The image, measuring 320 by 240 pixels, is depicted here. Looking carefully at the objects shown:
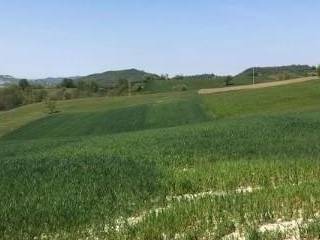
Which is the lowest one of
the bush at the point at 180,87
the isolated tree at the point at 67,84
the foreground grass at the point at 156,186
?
the bush at the point at 180,87

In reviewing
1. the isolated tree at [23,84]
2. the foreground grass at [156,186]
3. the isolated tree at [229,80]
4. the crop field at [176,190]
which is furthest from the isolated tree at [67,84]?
the foreground grass at [156,186]

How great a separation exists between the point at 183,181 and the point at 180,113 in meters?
60.6

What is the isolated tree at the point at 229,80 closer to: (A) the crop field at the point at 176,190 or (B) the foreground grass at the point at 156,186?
(A) the crop field at the point at 176,190

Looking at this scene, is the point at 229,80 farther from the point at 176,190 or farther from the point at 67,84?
the point at 176,190

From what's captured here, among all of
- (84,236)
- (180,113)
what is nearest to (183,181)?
(84,236)

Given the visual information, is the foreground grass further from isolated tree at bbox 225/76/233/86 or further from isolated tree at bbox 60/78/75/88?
isolated tree at bbox 60/78/75/88

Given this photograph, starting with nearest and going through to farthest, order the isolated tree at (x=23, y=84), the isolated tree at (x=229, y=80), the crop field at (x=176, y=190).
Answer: the crop field at (x=176, y=190), the isolated tree at (x=229, y=80), the isolated tree at (x=23, y=84)

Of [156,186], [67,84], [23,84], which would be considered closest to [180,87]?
[67,84]

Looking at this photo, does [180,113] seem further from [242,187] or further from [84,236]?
[84,236]

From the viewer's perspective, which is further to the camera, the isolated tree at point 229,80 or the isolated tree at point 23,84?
the isolated tree at point 23,84

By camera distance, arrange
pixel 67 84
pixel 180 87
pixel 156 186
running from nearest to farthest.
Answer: pixel 156 186, pixel 180 87, pixel 67 84

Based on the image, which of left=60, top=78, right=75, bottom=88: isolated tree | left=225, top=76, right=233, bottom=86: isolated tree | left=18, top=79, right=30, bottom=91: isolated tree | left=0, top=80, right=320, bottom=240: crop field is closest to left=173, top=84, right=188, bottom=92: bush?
left=225, top=76, right=233, bottom=86: isolated tree

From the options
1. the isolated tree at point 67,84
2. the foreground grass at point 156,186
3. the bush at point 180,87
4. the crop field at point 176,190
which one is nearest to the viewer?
the crop field at point 176,190

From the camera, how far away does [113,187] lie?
59.9 ft
